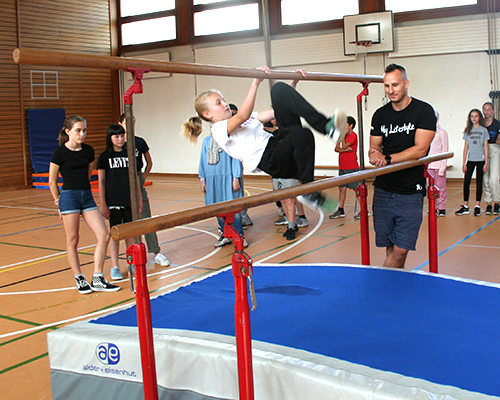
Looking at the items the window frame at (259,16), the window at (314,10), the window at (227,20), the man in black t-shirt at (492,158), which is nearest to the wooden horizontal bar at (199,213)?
the man in black t-shirt at (492,158)

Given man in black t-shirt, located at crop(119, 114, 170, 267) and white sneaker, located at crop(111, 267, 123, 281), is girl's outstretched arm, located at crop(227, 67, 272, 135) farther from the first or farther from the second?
white sneaker, located at crop(111, 267, 123, 281)

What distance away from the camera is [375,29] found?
34.9 ft

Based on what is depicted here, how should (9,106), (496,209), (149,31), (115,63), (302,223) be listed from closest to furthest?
(115,63)
(302,223)
(496,209)
(9,106)
(149,31)

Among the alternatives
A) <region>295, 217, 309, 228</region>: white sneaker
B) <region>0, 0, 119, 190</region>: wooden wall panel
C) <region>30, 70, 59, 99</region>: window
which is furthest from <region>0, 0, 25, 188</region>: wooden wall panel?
<region>295, 217, 309, 228</region>: white sneaker

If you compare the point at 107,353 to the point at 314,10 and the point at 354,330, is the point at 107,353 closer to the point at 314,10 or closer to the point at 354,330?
the point at 354,330

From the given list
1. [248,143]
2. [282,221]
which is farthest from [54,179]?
[282,221]

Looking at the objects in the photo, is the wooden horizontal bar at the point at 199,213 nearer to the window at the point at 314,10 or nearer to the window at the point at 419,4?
the window at the point at 419,4

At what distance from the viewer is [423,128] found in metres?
3.19

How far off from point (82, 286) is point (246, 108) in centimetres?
244

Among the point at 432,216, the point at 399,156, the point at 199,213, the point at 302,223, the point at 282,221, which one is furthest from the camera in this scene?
the point at 282,221

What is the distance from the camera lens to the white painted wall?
10.3 meters

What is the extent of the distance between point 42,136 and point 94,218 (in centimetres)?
957

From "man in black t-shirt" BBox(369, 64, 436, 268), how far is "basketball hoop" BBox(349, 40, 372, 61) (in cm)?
796

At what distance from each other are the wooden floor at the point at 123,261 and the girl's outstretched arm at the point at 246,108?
5.72 ft
